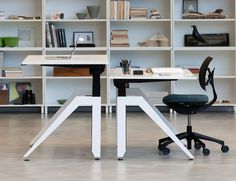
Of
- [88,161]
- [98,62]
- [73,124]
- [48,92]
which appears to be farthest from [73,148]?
[48,92]

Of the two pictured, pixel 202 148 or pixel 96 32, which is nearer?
pixel 202 148

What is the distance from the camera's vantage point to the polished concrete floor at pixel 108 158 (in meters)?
3.93

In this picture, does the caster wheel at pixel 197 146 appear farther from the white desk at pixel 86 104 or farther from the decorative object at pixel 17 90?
the decorative object at pixel 17 90

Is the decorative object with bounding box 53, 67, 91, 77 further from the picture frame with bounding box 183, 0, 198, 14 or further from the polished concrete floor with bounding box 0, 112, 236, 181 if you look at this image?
the picture frame with bounding box 183, 0, 198, 14

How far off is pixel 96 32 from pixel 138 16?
2.22ft

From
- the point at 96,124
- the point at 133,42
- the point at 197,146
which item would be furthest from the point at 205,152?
the point at 133,42

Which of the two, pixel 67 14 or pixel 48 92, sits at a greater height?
pixel 67 14

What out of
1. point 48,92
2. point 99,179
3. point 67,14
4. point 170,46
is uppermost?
point 67,14

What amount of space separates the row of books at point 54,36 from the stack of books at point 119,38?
0.68 meters

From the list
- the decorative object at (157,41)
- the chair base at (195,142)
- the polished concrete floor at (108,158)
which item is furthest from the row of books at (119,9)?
the chair base at (195,142)

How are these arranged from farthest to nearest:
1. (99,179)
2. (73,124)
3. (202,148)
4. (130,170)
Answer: (73,124), (202,148), (130,170), (99,179)

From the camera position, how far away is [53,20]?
289 inches

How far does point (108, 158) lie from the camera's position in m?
4.51

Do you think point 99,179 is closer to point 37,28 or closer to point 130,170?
point 130,170
